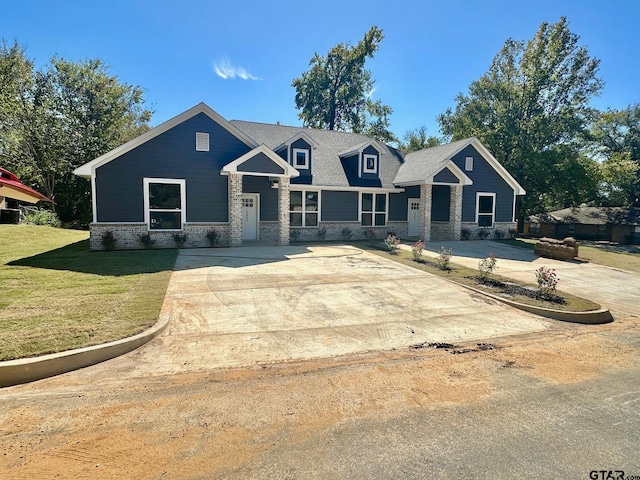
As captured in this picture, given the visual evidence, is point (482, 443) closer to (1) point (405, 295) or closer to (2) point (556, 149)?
(1) point (405, 295)

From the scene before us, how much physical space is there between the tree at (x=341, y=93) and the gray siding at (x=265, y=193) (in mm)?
24875

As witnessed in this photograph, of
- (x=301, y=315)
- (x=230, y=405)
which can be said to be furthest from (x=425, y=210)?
(x=230, y=405)

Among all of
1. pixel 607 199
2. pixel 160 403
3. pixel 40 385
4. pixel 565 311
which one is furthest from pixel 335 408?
pixel 607 199

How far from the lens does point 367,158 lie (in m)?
21.6

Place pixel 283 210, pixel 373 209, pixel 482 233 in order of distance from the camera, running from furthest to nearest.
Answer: pixel 482 233 → pixel 373 209 → pixel 283 210

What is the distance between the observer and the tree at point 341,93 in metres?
38.8

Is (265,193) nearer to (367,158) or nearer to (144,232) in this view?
(144,232)

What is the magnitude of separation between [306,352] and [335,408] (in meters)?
1.68

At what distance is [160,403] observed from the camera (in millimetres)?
3990

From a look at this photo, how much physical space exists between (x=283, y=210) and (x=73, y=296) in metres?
10.6

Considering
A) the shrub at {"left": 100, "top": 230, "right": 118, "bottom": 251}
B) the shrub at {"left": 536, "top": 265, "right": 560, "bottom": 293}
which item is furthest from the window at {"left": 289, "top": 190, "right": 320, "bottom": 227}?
the shrub at {"left": 536, "top": 265, "right": 560, "bottom": 293}

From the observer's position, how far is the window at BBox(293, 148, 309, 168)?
771 inches

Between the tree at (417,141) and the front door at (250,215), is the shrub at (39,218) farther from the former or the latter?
the tree at (417,141)

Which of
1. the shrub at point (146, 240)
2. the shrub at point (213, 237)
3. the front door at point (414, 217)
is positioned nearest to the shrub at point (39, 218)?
the shrub at point (146, 240)
